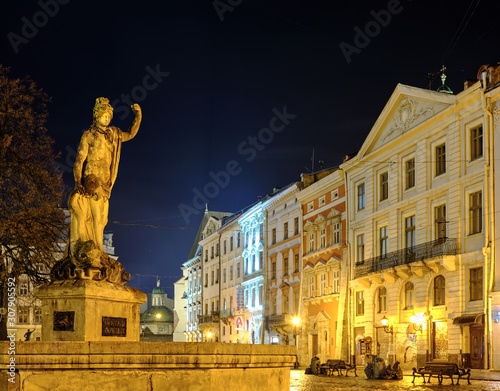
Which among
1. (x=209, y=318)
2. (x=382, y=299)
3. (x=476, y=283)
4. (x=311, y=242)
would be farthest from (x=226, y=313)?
(x=476, y=283)

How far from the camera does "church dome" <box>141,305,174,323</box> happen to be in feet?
384

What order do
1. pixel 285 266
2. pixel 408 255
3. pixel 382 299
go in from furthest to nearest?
pixel 285 266 → pixel 382 299 → pixel 408 255

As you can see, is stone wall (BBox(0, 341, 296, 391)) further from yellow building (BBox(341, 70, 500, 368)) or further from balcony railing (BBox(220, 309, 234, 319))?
balcony railing (BBox(220, 309, 234, 319))

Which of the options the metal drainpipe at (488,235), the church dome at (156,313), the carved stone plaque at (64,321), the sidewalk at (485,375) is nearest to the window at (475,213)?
the metal drainpipe at (488,235)

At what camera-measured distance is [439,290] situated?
34.0 m

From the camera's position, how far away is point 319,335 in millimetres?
46438

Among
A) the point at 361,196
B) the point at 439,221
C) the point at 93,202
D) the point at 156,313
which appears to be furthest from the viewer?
the point at 156,313

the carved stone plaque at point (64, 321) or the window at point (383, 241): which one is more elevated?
the window at point (383, 241)

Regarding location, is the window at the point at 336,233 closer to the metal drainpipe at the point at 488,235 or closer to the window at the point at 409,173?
the window at the point at 409,173

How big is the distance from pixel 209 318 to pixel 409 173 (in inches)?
1514

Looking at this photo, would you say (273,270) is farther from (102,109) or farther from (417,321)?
(102,109)

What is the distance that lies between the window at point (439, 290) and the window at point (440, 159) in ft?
16.4

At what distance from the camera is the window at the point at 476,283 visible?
101ft

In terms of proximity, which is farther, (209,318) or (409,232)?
(209,318)
